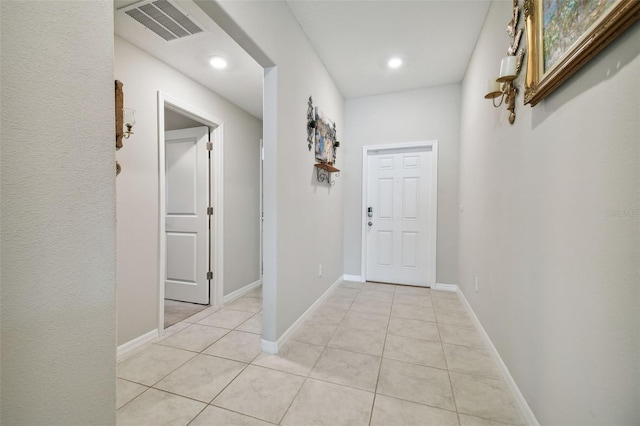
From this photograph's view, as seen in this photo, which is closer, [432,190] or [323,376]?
[323,376]

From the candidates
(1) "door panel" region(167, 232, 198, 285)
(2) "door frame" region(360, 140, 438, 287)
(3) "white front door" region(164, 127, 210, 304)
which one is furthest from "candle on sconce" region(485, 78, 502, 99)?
(1) "door panel" region(167, 232, 198, 285)

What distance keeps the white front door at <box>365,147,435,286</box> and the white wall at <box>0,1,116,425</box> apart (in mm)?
3336

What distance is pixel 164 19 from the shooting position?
1.85m

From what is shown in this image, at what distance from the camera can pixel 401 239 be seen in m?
3.76

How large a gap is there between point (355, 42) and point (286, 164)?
58.9 inches

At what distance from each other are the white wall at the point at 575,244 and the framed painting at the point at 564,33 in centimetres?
4

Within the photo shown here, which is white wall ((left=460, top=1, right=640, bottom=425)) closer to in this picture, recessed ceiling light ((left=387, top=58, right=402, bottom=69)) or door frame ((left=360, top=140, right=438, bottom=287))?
recessed ceiling light ((left=387, top=58, right=402, bottom=69))

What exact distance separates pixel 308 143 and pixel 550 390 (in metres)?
2.30

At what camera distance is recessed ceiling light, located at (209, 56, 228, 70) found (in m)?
2.38

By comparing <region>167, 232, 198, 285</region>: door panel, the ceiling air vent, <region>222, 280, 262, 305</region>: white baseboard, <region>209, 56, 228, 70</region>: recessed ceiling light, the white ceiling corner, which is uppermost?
the white ceiling corner

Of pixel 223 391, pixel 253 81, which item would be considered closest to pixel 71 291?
pixel 223 391

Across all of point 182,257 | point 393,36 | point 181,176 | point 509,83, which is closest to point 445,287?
point 509,83

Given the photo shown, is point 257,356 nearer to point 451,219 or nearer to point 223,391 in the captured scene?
point 223,391

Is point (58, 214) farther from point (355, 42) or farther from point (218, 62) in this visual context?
point (355, 42)
